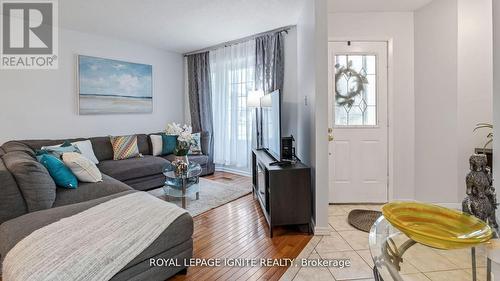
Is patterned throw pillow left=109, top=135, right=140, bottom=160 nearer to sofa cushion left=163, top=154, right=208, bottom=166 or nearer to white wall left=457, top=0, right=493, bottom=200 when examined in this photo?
sofa cushion left=163, top=154, right=208, bottom=166

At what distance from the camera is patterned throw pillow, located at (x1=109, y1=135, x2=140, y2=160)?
4215 mm

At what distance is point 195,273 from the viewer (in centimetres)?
197

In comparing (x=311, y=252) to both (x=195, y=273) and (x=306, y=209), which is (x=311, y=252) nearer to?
(x=306, y=209)

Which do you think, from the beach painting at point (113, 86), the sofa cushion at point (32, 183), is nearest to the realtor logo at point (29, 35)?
the beach painting at point (113, 86)

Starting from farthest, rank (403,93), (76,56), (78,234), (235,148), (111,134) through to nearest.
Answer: (235,148) → (111,134) → (76,56) → (403,93) → (78,234)

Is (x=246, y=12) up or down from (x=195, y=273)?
Result: up

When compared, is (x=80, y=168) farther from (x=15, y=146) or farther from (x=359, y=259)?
(x=359, y=259)

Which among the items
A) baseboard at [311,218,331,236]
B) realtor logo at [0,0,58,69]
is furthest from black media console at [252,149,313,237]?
realtor logo at [0,0,58,69]

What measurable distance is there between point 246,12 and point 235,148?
8.27 ft

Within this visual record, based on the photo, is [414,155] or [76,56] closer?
[414,155]

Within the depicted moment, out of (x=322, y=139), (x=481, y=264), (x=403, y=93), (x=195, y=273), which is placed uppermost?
(x=403, y=93)

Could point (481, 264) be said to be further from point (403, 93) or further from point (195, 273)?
point (403, 93)

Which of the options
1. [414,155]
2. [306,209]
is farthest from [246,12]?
[414,155]

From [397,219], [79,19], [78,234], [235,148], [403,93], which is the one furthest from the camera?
[235,148]
